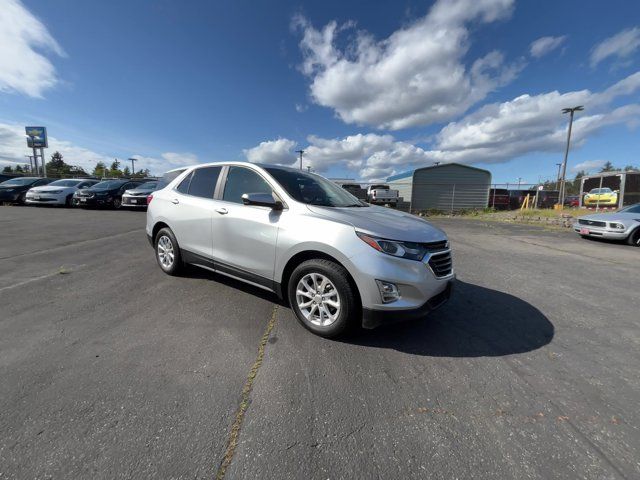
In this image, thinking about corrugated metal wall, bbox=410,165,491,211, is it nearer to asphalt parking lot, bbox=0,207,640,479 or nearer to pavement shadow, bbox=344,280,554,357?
pavement shadow, bbox=344,280,554,357

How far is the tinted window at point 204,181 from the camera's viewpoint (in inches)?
155

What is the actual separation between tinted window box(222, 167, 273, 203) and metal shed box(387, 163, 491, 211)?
66.8 ft

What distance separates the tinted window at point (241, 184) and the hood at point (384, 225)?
0.76 metres

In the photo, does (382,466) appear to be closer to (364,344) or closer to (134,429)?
(364,344)

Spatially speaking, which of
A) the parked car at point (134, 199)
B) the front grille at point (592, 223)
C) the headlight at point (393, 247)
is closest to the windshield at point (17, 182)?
the parked car at point (134, 199)

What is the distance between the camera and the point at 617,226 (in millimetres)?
8461

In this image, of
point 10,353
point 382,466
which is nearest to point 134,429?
point 382,466

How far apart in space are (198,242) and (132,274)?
151 cm

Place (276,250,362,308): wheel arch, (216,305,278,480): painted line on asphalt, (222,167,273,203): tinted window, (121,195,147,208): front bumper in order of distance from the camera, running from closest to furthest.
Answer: (216,305,278,480): painted line on asphalt, (276,250,362,308): wheel arch, (222,167,273,203): tinted window, (121,195,147,208): front bumper

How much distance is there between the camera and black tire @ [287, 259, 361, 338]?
103 inches

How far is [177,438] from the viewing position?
167 centimetres

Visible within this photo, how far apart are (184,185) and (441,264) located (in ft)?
12.1

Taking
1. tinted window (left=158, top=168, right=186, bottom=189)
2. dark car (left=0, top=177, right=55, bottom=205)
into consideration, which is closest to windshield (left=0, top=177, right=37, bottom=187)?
dark car (left=0, top=177, right=55, bottom=205)

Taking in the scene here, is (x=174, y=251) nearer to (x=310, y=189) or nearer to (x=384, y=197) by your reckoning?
(x=310, y=189)
